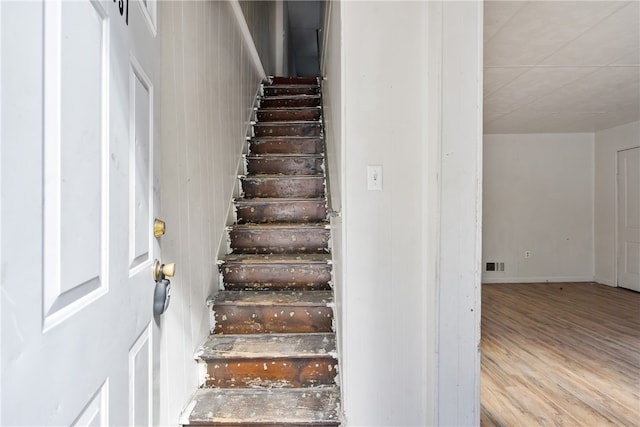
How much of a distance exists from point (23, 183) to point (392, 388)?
1252 mm

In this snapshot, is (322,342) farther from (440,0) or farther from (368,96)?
(440,0)

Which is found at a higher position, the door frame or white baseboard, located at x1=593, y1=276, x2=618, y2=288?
the door frame

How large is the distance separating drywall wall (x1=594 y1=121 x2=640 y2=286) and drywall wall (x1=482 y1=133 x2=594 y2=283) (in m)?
0.09

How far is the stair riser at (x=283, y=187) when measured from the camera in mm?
2479

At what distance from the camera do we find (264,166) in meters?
2.70

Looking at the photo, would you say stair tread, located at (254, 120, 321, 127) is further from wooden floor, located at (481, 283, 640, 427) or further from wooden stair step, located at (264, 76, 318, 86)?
wooden floor, located at (481, 283, 640, 427)

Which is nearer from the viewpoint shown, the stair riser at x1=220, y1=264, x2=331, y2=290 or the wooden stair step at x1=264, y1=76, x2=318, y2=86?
the stair riser at x1=220, y1=264, x2=331, y2=290

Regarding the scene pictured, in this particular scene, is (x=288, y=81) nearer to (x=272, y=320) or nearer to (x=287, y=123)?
(x=287, y=123)

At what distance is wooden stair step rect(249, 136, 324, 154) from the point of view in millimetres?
2861

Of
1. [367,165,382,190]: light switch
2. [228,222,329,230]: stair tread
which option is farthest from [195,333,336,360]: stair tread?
[367,165,382,190]: light switch

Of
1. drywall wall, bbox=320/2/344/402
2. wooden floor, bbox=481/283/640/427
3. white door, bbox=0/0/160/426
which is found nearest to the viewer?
white door, bbox=0/0/160/426

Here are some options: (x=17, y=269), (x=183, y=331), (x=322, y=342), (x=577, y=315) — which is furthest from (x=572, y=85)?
(x=17, y=269)

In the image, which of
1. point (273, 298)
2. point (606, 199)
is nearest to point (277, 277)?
point (273, 298)

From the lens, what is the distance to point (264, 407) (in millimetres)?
1362
